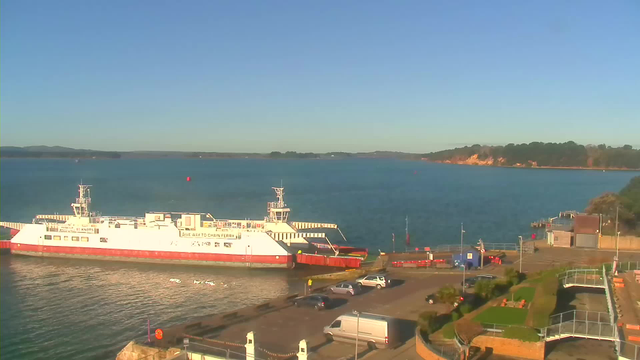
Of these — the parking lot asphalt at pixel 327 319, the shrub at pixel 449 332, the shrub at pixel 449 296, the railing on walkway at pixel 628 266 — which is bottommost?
the parking lot asphalt at pixel 327 319

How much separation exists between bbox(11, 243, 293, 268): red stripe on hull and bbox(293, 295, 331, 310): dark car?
14130 mm

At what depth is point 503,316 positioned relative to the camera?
19.4 metres

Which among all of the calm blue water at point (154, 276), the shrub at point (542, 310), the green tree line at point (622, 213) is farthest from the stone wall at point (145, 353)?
the green tree line at point (622, 213)

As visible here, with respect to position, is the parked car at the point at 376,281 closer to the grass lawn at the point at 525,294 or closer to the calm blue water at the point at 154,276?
the calm blue water at the point at 154,276

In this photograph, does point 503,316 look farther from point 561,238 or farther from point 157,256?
point 157,256

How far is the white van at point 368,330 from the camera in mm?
17609

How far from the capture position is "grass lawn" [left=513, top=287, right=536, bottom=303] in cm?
2164

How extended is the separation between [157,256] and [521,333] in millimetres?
31210

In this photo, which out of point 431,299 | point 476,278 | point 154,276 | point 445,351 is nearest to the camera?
point 445,351

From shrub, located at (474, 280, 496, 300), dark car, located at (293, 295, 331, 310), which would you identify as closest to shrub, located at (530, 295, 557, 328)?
shrub, located at (474, 280, 496, 300)

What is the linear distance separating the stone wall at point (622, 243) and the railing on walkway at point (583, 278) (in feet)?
43.2

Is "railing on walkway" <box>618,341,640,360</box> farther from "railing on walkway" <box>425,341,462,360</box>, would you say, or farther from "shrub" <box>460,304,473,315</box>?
"shrub" <box>460,304,473,315</box>

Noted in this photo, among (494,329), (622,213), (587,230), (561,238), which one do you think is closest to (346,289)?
(494,329)

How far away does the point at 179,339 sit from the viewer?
63.2 feet
